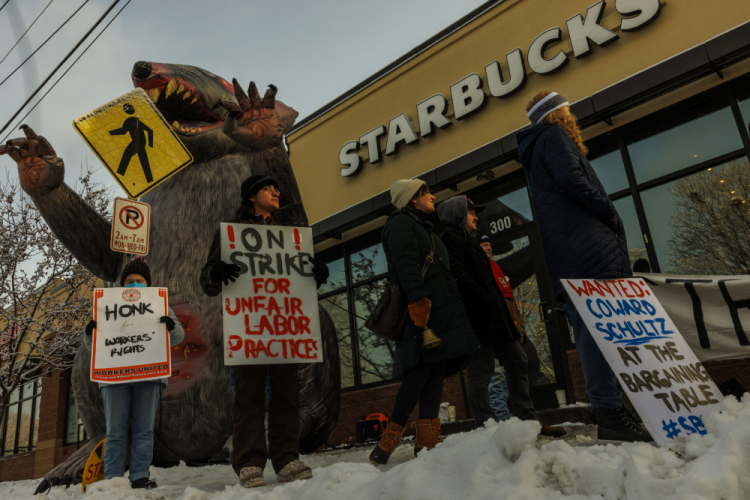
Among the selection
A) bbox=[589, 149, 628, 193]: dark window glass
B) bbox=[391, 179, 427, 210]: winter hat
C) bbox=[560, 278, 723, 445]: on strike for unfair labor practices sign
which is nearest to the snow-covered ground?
bbox=[560, 278, 723, 445]: on strike for unfair labor practices sign

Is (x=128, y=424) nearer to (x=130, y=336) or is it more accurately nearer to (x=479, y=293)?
(x=130, y=336)

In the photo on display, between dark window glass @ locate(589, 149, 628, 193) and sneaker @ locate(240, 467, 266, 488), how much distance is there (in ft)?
17.7

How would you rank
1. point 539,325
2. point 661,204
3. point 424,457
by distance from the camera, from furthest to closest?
point 539,325 → point 661,204 → point 424,457

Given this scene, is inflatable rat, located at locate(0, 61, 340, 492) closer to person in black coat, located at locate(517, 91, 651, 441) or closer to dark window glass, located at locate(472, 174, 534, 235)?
person in black coat, located at locate(517, 91, 651, 441)

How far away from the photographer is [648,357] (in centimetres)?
213

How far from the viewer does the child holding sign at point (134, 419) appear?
9.99ft

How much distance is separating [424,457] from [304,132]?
29.4 ft

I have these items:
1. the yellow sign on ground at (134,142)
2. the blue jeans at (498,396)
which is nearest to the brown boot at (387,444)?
the blue jeans at (498,396)

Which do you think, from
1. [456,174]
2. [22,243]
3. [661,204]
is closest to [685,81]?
[661,204]

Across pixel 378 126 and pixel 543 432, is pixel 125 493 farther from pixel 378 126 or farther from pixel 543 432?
pixel 378 126

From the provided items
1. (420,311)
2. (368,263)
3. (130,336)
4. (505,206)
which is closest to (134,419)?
(130,336)

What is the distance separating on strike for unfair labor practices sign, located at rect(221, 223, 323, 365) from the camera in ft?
9.14

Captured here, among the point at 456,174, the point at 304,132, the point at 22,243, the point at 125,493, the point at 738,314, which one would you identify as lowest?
the point at 125,493

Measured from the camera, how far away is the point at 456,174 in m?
7.27
